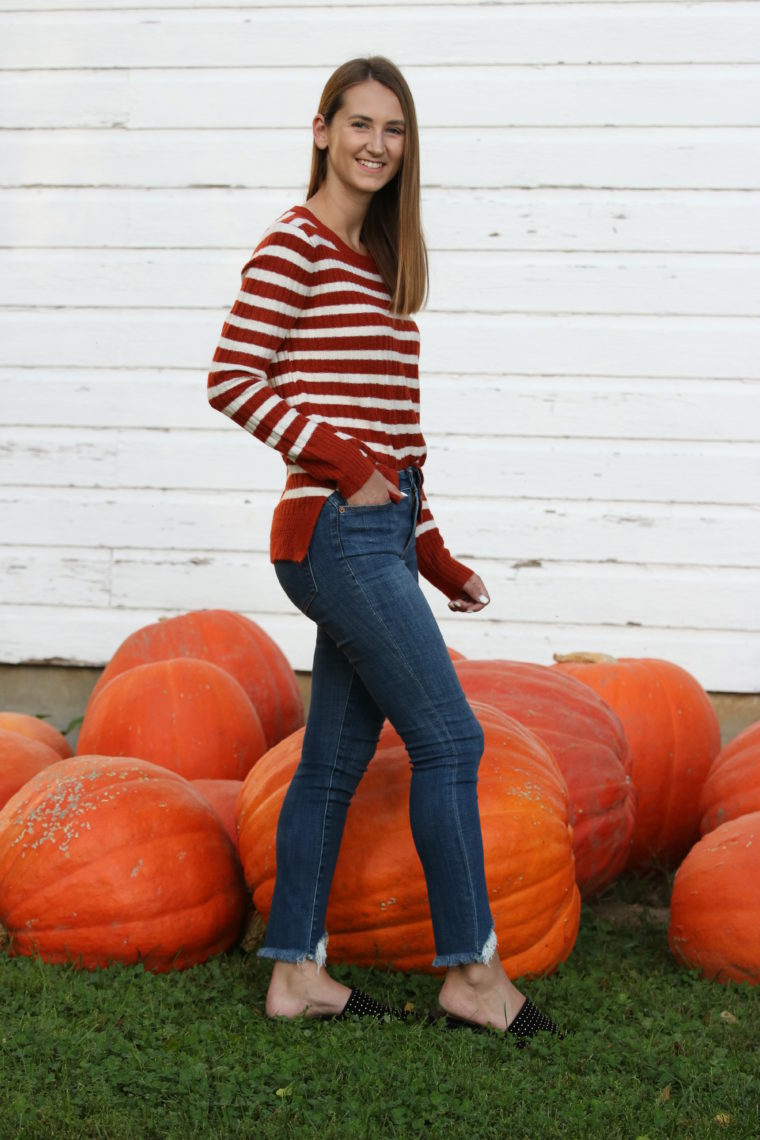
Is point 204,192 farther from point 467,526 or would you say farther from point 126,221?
point 467,526

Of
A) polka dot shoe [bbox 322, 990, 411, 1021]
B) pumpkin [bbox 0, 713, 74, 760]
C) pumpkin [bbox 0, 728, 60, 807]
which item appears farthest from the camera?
pumpkin [bbox 0, 713, 74, 760]

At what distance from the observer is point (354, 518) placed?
7.77 ft

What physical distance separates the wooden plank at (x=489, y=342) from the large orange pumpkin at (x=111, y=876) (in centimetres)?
263

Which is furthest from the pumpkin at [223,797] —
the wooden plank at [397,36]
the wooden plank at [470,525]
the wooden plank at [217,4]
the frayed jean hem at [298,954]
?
the wooden plank at [217,4]

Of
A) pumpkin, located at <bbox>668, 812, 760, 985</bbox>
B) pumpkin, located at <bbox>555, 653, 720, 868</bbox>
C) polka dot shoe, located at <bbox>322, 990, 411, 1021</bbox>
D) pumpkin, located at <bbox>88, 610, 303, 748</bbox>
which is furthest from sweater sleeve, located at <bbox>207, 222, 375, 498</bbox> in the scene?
pumpkin, located at <bbox>88, 610, 303, 748</bbox>

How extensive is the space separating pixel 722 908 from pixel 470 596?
913 mm

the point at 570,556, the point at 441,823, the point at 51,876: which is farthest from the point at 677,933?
the point at 570,556

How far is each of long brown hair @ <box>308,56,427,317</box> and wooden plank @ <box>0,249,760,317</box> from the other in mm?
2486

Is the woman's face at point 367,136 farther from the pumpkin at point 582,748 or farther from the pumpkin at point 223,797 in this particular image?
the pumpkin at point 223,797

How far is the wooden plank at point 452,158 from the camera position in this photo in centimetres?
491

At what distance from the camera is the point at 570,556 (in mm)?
4984

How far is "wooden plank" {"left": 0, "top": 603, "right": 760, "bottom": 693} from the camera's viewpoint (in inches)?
193

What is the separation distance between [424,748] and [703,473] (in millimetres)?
2866

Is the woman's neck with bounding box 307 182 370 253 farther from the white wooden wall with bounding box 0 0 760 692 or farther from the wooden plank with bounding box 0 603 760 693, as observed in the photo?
the wooden plank with bounding box 0 603 760 693
